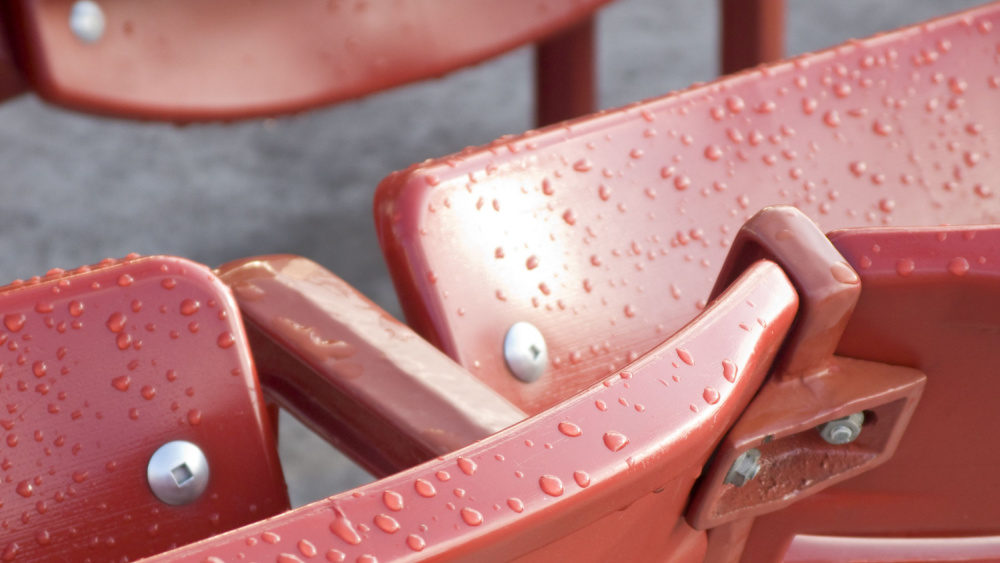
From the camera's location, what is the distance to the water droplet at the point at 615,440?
301 mm

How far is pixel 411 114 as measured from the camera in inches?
78.9

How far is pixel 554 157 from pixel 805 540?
255 millimetres

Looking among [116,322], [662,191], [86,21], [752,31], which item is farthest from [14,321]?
[752,31]

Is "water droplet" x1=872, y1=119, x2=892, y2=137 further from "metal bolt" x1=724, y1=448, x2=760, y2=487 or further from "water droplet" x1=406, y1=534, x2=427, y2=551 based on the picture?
"water droplet" x1=406, y1=534, x2=427, y2=551

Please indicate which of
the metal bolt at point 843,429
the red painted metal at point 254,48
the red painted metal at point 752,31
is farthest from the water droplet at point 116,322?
the red painted metal at point 752,31

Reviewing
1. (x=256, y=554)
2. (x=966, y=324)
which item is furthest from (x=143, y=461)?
(x=966, y=324)

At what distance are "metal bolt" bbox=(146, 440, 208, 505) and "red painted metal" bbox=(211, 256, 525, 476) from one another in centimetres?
7

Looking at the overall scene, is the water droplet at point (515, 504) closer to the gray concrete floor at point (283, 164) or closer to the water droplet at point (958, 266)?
the water droplet at point (958, 266)

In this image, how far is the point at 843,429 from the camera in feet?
1.30

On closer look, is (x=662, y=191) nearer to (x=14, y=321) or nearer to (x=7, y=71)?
(x=14, y=321)

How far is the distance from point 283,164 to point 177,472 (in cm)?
145

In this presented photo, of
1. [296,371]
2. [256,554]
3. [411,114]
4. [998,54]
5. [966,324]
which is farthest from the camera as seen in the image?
[411,114]

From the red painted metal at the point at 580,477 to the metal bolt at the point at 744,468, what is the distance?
0.06 ft

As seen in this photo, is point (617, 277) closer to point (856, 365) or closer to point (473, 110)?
point (856, 365)
